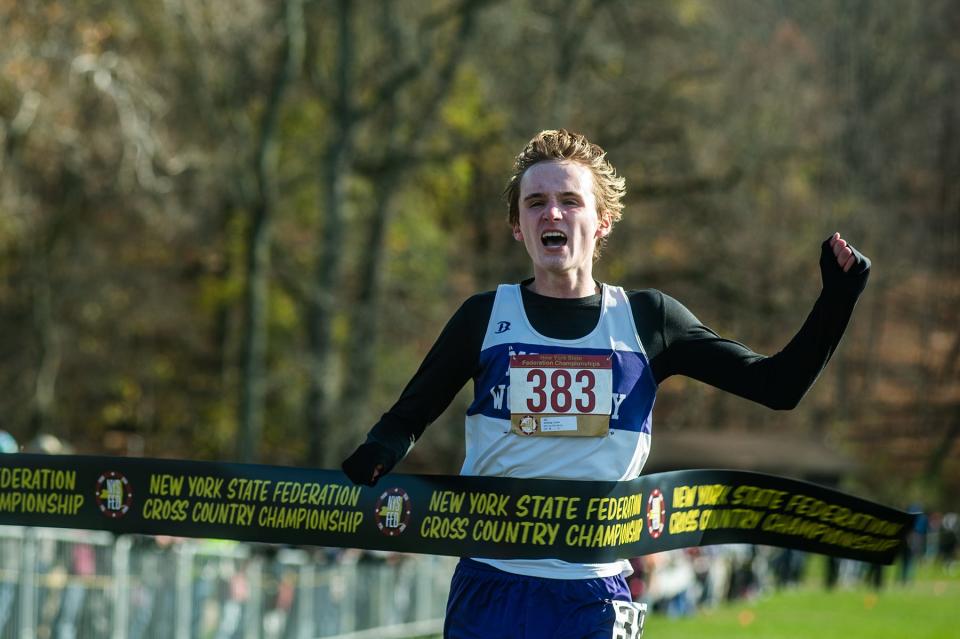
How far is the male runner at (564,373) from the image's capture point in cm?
468

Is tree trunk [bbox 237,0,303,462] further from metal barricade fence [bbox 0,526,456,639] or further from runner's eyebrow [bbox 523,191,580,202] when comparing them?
runner's eyebrow [bbox 523,191,580,202]

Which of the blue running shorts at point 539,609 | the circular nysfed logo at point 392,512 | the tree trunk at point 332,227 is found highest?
the tree trunk at point 332,227

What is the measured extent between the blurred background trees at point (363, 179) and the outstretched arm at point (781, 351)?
2128 cm

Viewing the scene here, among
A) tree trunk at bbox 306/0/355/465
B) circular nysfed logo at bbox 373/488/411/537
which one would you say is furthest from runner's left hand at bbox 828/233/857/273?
tree trunk at bbox 306/0/355/465

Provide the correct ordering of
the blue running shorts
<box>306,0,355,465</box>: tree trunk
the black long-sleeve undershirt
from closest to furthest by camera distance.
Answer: the blue running shorts
the black long-sleeve undershirt
<box>306,0,355,465</box>: tree trunk

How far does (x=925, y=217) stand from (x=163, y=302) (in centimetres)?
2352

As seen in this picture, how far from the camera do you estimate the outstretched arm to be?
464cm

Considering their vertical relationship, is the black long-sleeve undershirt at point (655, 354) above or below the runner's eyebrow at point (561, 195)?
below

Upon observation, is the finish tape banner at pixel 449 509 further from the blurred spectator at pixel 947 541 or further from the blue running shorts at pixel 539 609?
the blurred spectator at pixel 947 541

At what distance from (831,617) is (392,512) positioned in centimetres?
1861

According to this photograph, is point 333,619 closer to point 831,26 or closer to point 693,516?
point 693,516

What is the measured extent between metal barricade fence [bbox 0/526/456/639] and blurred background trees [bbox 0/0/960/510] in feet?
32.4

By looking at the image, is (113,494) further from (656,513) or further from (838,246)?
(838,246)

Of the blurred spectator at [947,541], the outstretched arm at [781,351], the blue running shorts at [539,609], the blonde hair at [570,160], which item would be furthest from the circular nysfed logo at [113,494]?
the blurred spectator at [947,541]
